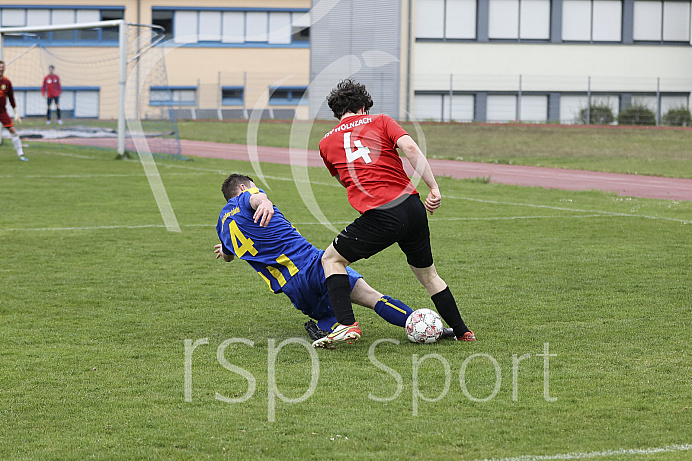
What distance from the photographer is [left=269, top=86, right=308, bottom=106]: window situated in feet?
169

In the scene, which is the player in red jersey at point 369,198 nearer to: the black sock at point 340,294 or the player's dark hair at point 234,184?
the black sock at point 340,294

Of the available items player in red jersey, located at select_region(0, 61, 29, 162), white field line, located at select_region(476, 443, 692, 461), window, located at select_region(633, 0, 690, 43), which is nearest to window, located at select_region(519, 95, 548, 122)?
window, located at select_region(633, 0, 690, 43)

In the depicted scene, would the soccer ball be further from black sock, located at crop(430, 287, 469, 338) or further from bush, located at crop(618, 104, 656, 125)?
bush, located at crop(618, 104, 656, 125)

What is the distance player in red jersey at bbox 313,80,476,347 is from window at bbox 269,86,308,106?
45799 millimetres

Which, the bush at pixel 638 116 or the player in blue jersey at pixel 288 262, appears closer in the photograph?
the player in blue jersey at pixel 288 262

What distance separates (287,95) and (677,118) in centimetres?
2240

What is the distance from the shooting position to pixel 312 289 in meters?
6.32

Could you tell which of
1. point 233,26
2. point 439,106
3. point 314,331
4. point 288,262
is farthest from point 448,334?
point 233,26

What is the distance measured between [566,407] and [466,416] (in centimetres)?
57

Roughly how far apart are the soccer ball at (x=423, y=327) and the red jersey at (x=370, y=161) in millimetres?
855

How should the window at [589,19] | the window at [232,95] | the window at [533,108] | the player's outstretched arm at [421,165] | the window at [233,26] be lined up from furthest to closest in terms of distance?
the window at [233,26]
the window at [232,95]
the window at [589,19]
the window at [533,108]
the player's outstretched arm at [421,165]

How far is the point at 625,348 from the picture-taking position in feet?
19.4

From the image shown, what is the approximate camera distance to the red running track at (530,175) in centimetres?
1883

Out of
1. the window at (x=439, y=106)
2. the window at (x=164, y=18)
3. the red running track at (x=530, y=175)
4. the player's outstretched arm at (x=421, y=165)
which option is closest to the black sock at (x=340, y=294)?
the player's outstretched arm at (x=421, y=165)
